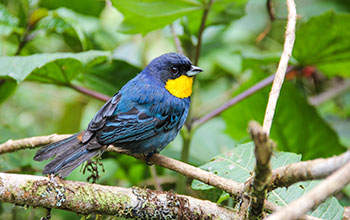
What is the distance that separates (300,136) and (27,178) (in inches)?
101

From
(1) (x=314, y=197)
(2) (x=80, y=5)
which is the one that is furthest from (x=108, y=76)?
(1) (x=314, y=197)

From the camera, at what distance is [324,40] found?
3.56 m

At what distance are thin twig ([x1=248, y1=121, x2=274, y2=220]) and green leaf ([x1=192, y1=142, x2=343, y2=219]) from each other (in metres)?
0.30

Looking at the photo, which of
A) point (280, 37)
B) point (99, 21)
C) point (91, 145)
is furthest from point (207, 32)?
point (91, 145)

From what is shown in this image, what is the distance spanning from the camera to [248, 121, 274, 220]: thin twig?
4.88 feet

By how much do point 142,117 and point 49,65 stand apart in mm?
841

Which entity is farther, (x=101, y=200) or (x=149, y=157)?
(x=149, y=157)

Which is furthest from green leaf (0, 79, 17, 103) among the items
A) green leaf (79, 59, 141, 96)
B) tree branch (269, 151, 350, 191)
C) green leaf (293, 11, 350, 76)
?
green leaf (293, 11, 350, 76)

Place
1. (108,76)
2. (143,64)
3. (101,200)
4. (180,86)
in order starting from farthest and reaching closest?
1. (143,64)
2. (108,76)
3. (180,86)
4. (101,200)

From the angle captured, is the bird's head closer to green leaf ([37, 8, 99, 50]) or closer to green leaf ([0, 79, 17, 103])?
green leaf ([37, 8, 99, 50])

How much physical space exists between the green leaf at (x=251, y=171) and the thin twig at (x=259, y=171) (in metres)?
0.30

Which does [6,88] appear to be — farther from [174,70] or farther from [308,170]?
[308,170]

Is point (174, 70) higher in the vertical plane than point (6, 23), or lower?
lower

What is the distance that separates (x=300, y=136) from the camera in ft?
12.1
